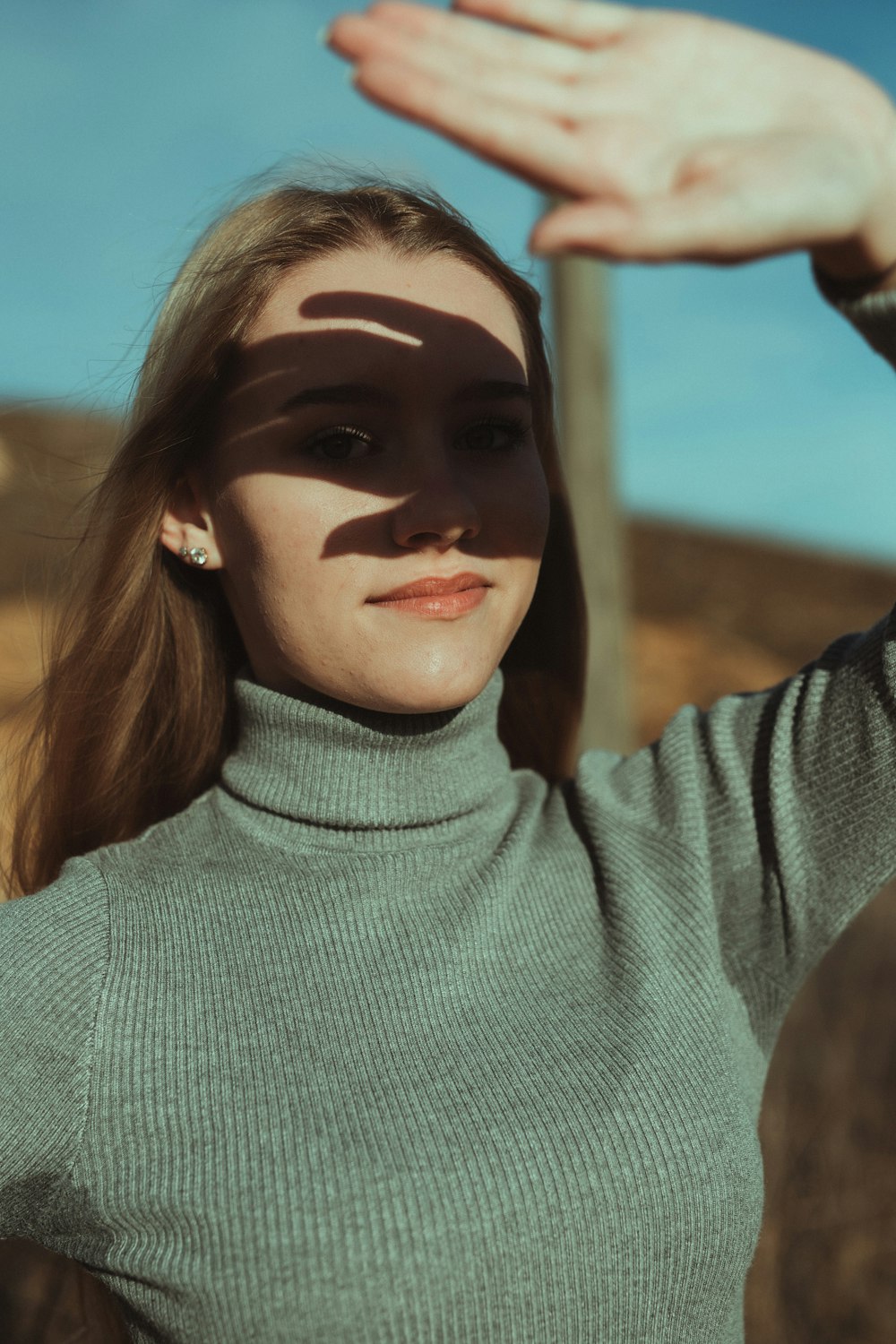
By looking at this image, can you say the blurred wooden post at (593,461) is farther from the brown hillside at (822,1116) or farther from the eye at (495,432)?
the eye at (495,432)

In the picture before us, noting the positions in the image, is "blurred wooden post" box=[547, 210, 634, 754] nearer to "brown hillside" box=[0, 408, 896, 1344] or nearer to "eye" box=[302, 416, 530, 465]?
"brown hillside" box=[0, 408, 896, 1344]

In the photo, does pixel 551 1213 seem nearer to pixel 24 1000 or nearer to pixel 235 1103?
pixel 235 1103

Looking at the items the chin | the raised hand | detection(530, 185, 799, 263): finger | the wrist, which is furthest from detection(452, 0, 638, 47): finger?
the chin

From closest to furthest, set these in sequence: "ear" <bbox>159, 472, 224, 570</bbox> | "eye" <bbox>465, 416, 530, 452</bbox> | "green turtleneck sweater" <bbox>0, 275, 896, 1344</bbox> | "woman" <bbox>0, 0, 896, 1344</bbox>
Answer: "woman" <bbox>0, 0, 896, 1344</bbox>
"green turtleneck sweater" <bbox>0, 275, 896, 1344</bbox>
"eye" <bbox>465, 416, 530, 452</bbox>
"ear" <bbox>159, 472, 224, 570</bbox>

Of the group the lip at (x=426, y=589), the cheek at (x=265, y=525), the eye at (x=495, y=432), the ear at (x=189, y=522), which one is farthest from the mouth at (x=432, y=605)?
the ear at (x=189, y=522)

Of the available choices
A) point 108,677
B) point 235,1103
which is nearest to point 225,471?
point 108,677

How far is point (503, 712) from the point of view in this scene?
218cm

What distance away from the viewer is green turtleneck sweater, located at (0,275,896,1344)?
132 cm

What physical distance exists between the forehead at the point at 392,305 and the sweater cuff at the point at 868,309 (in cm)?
49

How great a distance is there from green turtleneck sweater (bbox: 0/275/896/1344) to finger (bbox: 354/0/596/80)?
0.48 meters

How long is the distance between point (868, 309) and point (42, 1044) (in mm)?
1278

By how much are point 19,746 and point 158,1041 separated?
3.04 feet

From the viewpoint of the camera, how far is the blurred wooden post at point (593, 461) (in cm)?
371

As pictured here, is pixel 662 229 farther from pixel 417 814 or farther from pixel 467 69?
pixel 417 814
